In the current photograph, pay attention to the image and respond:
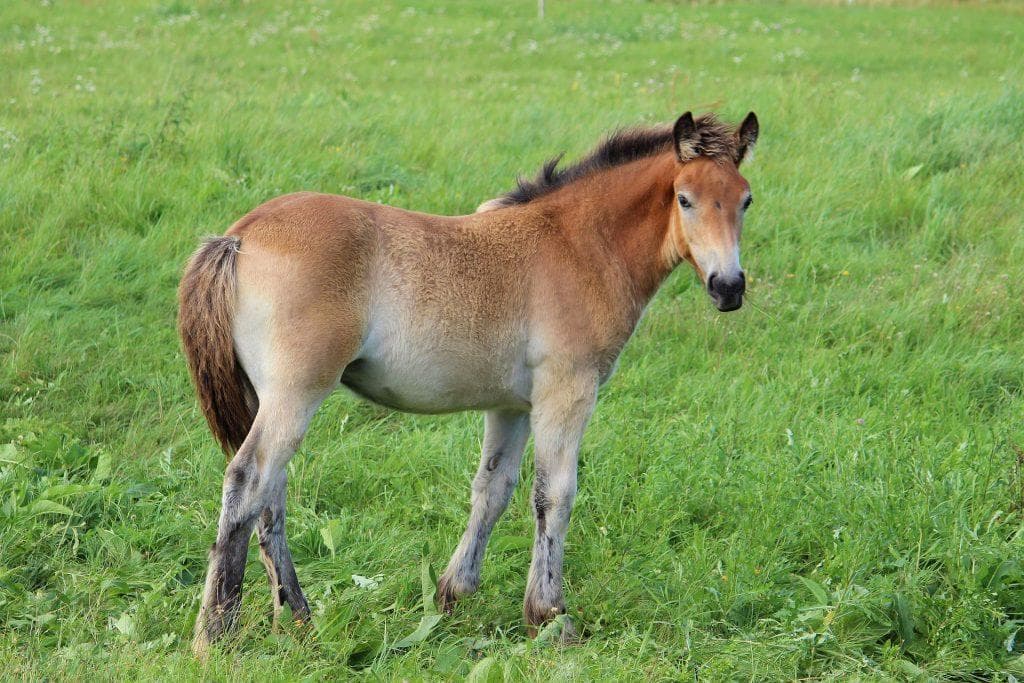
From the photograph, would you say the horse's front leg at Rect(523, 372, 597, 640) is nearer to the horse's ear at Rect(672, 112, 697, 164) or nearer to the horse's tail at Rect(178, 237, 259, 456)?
the horse's ear at Rect(672, 112, 697, 164)

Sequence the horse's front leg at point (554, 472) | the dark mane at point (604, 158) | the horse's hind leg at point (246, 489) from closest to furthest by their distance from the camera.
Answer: the horse's hind leg at point (246, 489), the horse's front leg at point (554, 472), the dark mane at point (604, 158)

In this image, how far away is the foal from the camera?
3.76 meters

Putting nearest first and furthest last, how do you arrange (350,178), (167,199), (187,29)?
(167,199), (350,178), (187,29)

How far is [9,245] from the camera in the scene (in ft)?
22.3

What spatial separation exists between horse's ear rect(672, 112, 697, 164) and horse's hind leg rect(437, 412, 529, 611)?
4.35ft

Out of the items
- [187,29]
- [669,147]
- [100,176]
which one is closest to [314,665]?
[669,147]

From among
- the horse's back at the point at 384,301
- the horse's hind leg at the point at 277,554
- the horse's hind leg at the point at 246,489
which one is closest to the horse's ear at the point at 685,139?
the horse's back at the point at 384,301

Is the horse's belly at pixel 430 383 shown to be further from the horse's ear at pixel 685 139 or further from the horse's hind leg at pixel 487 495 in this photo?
the horse's ear at pixel 685 139

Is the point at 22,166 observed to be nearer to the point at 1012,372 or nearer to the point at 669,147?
the point at 669,147

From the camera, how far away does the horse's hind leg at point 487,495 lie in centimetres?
448

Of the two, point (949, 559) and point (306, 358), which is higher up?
point (306, 358)

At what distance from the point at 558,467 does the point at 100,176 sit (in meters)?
4.95

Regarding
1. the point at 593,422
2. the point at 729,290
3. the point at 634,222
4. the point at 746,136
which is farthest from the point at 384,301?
the point at 593,422

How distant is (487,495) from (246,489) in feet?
3.99
